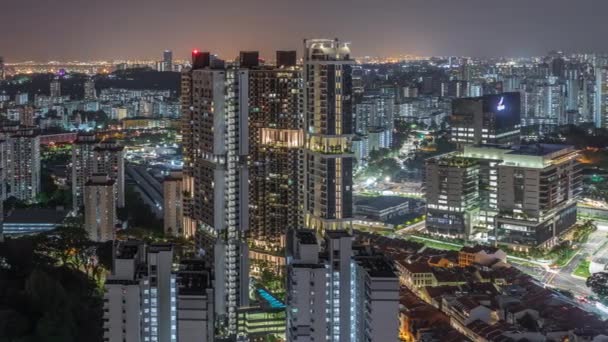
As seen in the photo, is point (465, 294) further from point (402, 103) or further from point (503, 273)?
point (402, 103)

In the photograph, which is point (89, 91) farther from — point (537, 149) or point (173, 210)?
point (537, 149)

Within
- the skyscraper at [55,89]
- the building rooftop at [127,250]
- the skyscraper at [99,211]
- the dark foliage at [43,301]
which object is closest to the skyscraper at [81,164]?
the skyscraper at [99,211]

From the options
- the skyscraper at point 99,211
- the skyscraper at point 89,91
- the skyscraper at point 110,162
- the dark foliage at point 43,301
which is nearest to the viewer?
the dark foliage at point 43,301

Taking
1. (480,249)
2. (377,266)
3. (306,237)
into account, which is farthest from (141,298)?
(480,249)

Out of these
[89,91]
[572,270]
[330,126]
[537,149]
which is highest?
[89,91]

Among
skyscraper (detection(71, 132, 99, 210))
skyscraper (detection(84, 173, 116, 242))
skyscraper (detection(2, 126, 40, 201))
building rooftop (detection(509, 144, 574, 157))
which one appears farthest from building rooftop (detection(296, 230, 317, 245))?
skyscraper (detection(2, 126, 40, 201))

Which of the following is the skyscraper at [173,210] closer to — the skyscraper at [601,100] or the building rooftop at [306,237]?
the building rooftop at [306,237]

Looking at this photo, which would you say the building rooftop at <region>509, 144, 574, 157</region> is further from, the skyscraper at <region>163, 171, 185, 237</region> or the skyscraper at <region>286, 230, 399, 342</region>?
the skyscraper at <region>286, 230, 399, 342</region>
